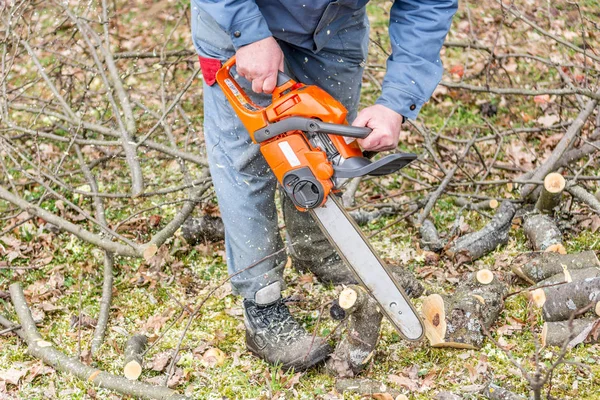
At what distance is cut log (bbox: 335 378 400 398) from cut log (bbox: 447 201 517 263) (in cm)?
108

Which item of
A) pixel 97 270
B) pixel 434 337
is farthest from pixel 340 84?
pixel 97 270

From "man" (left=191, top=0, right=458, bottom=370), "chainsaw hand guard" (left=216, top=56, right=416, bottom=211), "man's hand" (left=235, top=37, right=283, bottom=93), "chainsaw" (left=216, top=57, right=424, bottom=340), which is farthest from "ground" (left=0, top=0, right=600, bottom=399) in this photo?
"man's hand" (left=235, top=37, right=283, bottom=93)

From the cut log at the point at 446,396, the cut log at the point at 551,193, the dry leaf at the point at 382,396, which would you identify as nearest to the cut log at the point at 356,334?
the dry leaf at the point at 382,396

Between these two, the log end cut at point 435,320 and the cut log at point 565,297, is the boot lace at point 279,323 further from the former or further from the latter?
the cut log at point 565,297

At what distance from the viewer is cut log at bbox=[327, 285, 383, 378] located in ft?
8.35

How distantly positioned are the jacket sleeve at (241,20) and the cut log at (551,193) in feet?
5.64

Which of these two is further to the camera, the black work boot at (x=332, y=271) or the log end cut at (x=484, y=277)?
the black work boot at (x=332, y=271)

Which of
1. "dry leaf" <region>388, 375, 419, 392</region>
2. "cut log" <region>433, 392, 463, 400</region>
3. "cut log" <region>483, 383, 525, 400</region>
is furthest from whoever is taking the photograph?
"dry leaf" <region>388, 375, 419, 392</region>

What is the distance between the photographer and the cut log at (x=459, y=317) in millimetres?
2693

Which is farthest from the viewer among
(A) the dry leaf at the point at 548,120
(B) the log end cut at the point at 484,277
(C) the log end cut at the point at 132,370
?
(A) the dry leaf at the point at 548,120

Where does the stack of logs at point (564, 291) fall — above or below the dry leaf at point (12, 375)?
below

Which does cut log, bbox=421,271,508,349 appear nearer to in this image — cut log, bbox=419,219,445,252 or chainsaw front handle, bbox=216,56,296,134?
cut log, bbox=419,219,445,252

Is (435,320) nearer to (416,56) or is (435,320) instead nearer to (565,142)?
(416,56)

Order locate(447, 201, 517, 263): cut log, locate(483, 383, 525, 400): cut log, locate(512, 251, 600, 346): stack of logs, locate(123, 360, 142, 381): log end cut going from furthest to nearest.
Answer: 1. locate(447, 201, 517, 263): cut log
2. locate(123, 360, 142, 381): log end cut
3. locate(512, 251, 600, 346): stack of logs
4. locate(483, 383, 525, 400): cut log
